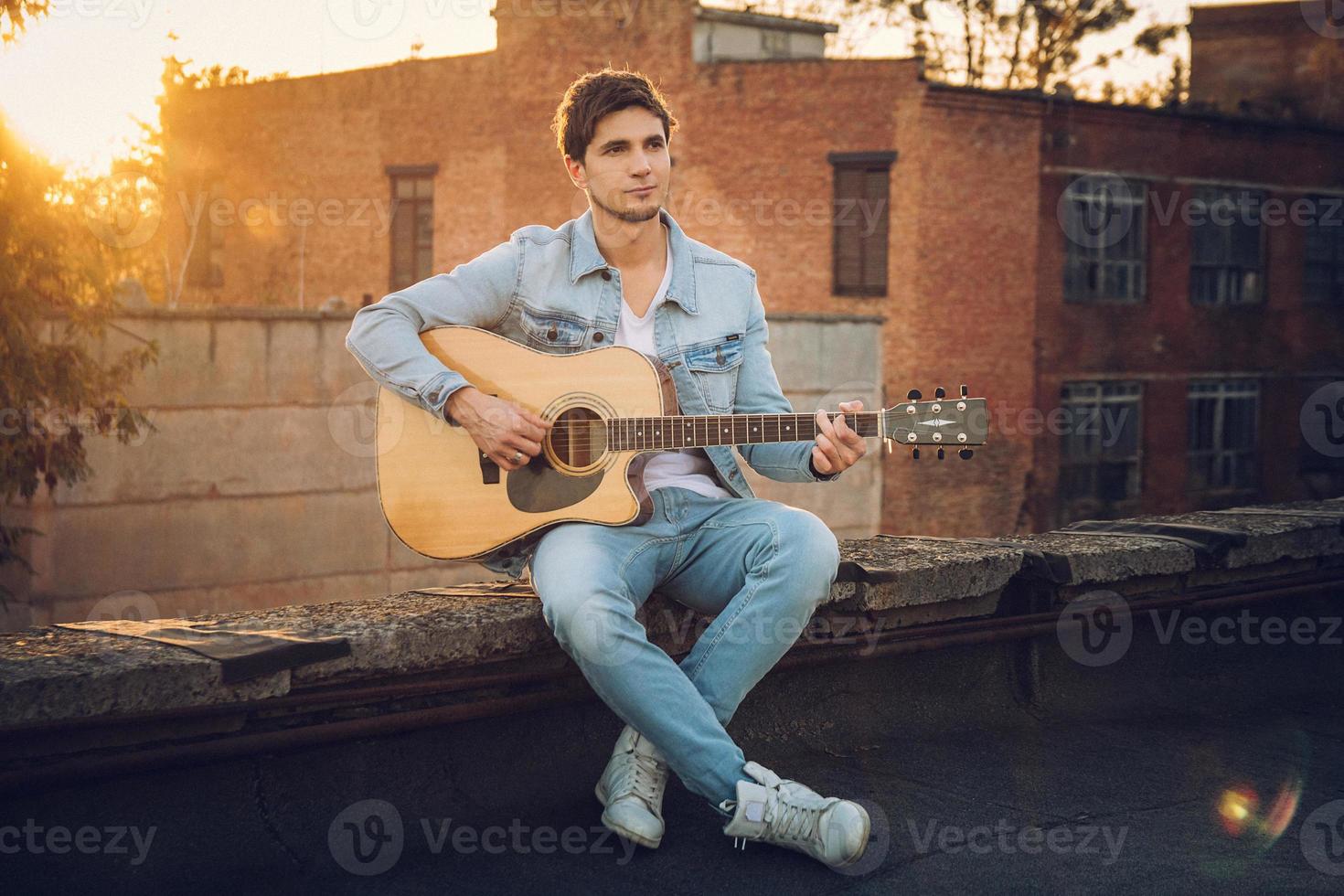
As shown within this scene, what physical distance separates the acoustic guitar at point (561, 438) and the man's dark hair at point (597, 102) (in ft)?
2.18

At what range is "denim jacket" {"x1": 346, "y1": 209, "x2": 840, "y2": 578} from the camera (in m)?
3.51

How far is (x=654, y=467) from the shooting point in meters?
3.54

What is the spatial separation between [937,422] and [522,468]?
3.65ft

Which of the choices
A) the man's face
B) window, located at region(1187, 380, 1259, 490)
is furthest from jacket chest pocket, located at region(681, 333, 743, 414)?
window, located at region(1187, 380, 1259, 490)

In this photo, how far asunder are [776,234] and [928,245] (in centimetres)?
229

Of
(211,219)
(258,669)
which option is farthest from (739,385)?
(211,219)

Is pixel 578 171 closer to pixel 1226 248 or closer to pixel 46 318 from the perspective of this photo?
pixel 46 318

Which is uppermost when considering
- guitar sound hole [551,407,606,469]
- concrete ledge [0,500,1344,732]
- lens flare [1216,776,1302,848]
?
guitar sound hole [551,407,606,469]

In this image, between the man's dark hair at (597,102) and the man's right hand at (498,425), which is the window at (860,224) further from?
the man's right hand at (498,425)

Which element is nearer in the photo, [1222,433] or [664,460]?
[664,460]

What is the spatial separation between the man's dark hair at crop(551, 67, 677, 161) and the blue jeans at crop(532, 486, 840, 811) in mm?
1080

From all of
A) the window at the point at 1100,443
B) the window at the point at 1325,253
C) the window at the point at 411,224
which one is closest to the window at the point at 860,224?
the window at the point at 1100,443

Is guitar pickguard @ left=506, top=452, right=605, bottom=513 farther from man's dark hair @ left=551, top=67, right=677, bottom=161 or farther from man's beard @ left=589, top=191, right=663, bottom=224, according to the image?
man's dark hair @ left=551, top=67, right=677, bottom=161

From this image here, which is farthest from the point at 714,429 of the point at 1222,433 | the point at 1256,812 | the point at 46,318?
the point at 1222,433
